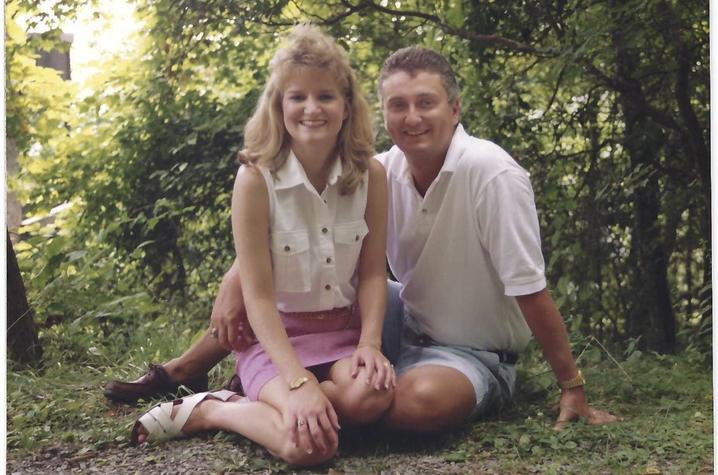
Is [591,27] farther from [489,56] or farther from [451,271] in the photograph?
[451,271]

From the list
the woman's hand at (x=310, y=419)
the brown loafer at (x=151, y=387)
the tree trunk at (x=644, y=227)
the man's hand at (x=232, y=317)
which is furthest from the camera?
the tree trunk at (x=644, y=227)

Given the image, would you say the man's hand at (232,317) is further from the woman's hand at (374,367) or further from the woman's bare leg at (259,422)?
the woman's hand at (374,367)

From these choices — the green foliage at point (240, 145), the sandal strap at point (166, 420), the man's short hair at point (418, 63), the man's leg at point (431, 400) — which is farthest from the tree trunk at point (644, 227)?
the sandal strap at point (166, 420)

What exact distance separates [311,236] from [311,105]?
0.27 m

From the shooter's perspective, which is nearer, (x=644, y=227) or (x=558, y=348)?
(x=558, y=348)

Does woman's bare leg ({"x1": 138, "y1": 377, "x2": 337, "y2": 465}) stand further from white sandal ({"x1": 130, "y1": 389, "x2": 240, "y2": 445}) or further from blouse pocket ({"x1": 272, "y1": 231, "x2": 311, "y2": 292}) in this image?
blouse pocket ({"x1": 272, "y1": 231, "x2": 311, "y2": 292})

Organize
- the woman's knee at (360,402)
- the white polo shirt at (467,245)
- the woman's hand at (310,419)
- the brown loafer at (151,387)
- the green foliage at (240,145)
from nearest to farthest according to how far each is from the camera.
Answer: the woman's hand at (310,419)
the woman's knee at (360,402)
the white polo shirt at (467,245)
the brown loafer at (151,387)
the green foliage at (240,145)

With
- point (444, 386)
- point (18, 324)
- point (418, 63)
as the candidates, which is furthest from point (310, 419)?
point (18, 324)

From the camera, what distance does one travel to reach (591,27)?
2434 millimetres

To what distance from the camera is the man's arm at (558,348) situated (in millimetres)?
1953

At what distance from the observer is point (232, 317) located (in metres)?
2.04

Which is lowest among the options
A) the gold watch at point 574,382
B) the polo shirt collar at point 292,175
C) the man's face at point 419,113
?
the gold watch at point 574,382

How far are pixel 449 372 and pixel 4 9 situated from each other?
4.20 ft

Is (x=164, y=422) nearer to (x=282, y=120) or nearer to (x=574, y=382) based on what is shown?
(x=282, y=120)
